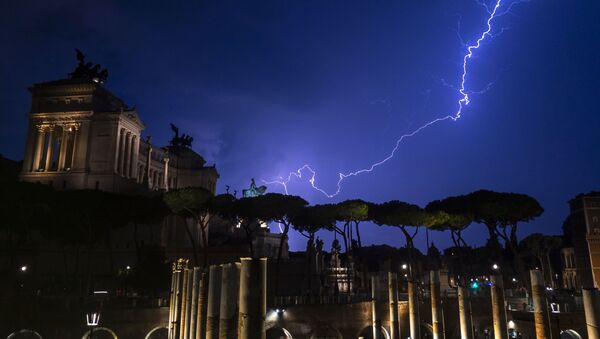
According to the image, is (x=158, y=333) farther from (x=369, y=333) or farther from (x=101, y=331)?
(x=369, y=333)

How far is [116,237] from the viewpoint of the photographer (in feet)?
168

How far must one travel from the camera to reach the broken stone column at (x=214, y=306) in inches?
553

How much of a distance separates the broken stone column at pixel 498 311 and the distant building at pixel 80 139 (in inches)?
1891

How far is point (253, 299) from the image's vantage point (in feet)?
31.3

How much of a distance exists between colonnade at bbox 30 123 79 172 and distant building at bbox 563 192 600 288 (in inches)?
2876

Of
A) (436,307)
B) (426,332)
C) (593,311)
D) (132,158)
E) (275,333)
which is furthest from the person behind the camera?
(132,158)

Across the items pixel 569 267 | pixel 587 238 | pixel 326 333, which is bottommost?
pixel 326 333

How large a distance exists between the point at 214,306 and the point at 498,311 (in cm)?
1530

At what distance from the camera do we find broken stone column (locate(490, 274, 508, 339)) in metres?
22.1

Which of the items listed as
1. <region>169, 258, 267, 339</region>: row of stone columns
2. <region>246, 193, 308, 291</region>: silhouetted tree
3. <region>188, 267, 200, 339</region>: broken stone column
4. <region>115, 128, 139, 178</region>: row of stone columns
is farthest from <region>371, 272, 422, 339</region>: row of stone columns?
<region>115, 128, 139, 178</region>: row of stone columns

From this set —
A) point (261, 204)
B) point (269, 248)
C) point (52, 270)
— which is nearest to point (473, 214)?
→ point (261, 204)

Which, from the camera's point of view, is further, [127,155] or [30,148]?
[127,155]

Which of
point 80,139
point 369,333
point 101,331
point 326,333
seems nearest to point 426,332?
point 369,333

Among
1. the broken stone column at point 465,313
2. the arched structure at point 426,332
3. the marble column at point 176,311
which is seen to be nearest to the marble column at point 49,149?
the marble column at point 176,311
